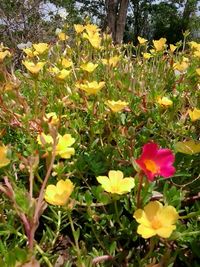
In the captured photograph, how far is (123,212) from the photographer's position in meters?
1.07

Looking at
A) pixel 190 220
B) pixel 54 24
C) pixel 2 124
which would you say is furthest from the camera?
pixel 54 24

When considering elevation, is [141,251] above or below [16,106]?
below

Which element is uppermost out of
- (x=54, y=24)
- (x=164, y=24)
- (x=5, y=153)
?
(x=5, y=153)

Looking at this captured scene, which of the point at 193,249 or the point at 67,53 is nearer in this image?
the point at 193,249

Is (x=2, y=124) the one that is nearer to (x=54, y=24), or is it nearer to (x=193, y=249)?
(x=193, y=249)

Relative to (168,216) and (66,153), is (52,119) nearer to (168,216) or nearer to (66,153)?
(66,153)

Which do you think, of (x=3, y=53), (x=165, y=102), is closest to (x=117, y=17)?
(x=3, y=53)

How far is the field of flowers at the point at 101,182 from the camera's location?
0.78m

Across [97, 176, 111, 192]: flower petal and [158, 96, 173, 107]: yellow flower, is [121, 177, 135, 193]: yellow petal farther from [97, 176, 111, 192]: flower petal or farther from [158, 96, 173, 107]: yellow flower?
[158, 96, 173, 107]: yellow flower

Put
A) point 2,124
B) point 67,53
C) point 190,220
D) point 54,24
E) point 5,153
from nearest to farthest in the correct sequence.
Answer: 1. point 5,153
2. point 190,220
3. point 2,124
4. point 67,53
5. point 54,24

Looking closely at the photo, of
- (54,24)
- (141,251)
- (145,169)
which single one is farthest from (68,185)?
(54,24)

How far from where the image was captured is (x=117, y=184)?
2.89ft

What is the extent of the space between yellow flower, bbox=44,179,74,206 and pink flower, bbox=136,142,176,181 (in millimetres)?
139

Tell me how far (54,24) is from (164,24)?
19797 mm
